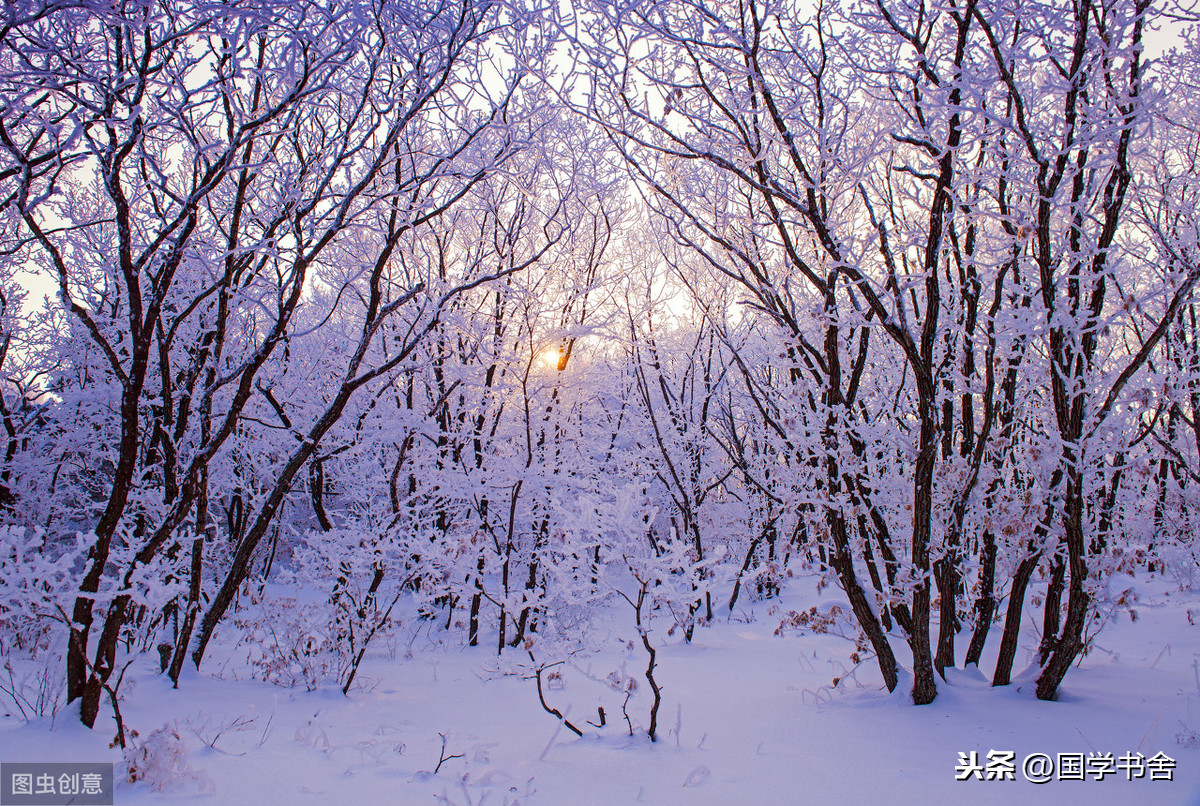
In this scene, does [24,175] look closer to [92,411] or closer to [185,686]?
[185,686]

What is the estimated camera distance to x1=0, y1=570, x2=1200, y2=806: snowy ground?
8.80ft

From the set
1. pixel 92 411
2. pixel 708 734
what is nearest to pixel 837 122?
pixel 708 734

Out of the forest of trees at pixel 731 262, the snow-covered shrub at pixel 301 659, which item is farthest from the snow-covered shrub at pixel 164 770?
the snow-covered shrub at pixel 301 659

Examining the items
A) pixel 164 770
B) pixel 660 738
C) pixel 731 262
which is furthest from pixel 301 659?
pixel 731 262

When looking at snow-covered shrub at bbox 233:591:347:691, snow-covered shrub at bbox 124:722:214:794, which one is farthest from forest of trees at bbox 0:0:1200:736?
snow-covered shrub at bbox 124:722:214:794

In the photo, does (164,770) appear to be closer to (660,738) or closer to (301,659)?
(660,738)

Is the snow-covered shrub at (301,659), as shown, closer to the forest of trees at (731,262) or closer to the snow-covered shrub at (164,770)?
the forest of trees at (731,262)

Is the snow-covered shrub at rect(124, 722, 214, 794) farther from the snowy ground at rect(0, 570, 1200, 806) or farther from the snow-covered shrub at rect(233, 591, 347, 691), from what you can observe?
the snow-covered shrub at rect(233, 591, 347, 691)

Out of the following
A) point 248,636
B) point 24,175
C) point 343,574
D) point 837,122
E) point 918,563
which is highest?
point 837,122

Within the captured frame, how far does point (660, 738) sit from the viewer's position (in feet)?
11.3

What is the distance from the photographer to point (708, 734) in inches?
141

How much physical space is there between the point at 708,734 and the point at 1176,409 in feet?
26.9

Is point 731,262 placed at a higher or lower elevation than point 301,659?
higher

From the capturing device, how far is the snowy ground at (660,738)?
8.80 ft
